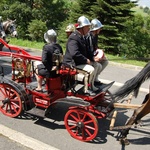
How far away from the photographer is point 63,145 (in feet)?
14.9

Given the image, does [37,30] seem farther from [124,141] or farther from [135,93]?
[124,141]

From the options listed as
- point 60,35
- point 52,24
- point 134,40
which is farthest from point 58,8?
point 134,40

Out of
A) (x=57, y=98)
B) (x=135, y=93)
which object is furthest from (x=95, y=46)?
(x=135, y=93)

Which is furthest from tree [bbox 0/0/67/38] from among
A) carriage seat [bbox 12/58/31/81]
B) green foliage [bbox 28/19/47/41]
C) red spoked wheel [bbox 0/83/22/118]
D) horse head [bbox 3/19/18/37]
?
red spoked wheel [bbox 0/83/22/118]

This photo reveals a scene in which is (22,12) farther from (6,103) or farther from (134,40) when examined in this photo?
(6,103)

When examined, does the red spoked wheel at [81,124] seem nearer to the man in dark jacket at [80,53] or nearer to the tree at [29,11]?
the man in dark jacket at [80,53]

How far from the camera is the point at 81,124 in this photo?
460cm

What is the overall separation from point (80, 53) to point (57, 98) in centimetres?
101

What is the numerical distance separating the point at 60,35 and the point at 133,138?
1549cm

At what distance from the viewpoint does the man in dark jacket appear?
4895mm

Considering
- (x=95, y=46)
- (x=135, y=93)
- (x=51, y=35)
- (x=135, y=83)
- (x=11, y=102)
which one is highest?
(x=51, y=35)

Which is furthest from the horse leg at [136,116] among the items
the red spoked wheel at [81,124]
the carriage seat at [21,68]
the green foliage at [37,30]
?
the green foliage at [37,30]

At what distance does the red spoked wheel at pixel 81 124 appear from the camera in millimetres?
4551

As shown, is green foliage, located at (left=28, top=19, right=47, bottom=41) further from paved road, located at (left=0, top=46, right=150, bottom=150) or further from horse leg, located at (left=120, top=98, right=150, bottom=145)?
horse leg, located at (left=120, top=98, right=150, bottom=145)
